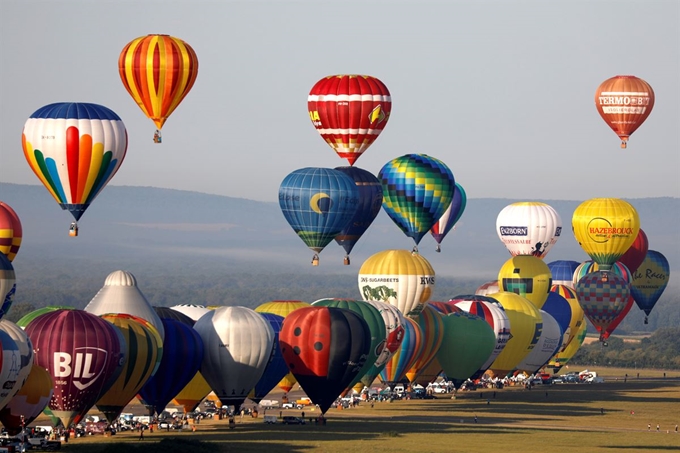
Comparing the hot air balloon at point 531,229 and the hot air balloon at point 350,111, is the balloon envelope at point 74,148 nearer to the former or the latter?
the hot air balloon at point 350,111

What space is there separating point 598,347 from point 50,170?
82696mm

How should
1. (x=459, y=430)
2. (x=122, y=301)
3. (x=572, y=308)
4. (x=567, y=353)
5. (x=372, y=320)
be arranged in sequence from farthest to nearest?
(x=567, y=353)
(x=572, y=308)
(x=372, y=320)
(x=459, y=430)
(x=122, y=301)

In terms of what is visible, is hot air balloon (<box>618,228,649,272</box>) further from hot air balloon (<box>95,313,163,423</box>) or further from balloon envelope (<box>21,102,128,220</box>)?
hot air balloon (<box>95,313,163,423</box>)

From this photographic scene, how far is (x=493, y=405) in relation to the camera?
63.7 metres

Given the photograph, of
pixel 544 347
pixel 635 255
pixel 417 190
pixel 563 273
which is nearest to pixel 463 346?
pixel 417 190

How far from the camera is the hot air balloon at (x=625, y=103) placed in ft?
247

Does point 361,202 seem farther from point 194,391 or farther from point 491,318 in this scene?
point 194,391

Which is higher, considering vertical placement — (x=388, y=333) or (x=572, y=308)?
(x=388, y=333)

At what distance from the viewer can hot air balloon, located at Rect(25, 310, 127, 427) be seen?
42.3 metres

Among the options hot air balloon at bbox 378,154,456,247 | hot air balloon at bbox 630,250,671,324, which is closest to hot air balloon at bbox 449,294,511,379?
hot air balloon at bbox 378,154,456,247

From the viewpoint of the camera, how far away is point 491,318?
70.3 meters

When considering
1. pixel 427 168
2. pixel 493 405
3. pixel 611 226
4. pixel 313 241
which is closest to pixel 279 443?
pixel 313 241

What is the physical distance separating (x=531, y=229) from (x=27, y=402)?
47021 mm

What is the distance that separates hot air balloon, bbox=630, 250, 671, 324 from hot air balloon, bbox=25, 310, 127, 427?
174ft
